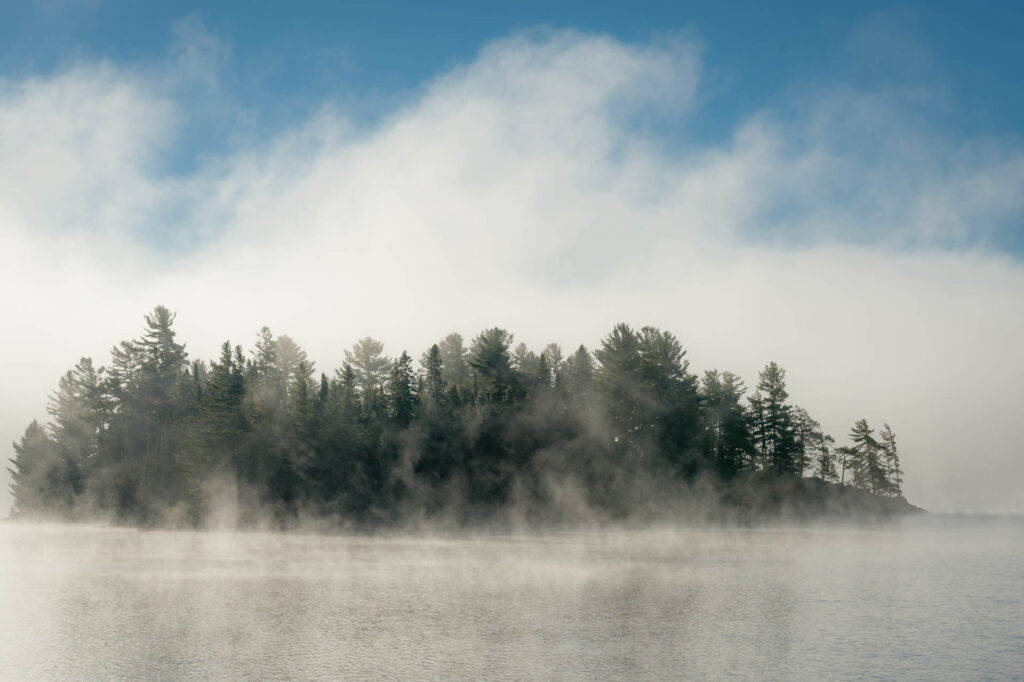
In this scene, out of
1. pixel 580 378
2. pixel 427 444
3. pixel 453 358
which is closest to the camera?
pixel 427 444

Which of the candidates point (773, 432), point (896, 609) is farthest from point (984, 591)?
point (773, 432)

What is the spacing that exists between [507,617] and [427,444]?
3031 inches

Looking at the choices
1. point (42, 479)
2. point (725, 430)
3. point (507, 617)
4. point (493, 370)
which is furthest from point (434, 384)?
point (507, 617)

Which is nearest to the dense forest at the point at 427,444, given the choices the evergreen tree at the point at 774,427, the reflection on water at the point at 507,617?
the evergreen tree at the point at 774,427

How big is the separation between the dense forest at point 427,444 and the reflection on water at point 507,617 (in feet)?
135

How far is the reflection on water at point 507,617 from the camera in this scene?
64.1 ft

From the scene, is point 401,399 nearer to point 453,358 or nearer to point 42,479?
point 453,358

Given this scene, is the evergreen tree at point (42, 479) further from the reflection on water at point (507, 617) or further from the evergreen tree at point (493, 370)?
the reflection on water at point (507, 617)

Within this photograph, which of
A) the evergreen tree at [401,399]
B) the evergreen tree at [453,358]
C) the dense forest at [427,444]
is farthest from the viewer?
the evergreen tree at [453,358]

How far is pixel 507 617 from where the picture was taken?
2612cm

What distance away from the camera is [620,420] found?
110 m

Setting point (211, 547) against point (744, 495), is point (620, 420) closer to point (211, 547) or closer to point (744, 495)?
point (744, 495)

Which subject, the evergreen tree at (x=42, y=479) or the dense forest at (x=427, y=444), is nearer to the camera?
the dense forest at (x=427, y=444)

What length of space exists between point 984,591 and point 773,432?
292 ft
